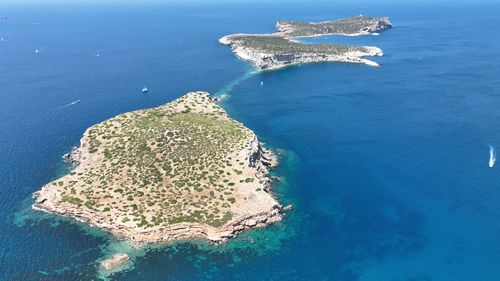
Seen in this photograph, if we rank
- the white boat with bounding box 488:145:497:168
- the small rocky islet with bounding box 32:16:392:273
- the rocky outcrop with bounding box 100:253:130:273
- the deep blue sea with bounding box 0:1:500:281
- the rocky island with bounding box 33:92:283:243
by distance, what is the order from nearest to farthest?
the rocky outcrop with bounding box 100:253:130:273, the deep blue sea with bounding box 0:1:500:281, the small rocky islet with bounding box 32:16:392:273, the rocky island with bounding box 33:92:283:243, the white boat with bounding box 488:145:497:168

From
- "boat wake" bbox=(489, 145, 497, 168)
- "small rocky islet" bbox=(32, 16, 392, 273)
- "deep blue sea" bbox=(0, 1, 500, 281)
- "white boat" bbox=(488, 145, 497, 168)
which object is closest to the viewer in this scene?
"deep blue sea" bbox=(0, 1, 500, 281)

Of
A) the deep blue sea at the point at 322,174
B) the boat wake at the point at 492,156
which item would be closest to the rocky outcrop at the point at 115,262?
the deep blue sea at the point at 322,174

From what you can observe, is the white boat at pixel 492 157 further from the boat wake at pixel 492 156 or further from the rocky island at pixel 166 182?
the rocky island at pixel 166 182

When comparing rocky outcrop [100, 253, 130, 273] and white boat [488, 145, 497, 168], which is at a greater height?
white boat [488, 145, 497, 168]

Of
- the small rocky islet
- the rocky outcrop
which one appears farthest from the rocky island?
the rocky outcrop

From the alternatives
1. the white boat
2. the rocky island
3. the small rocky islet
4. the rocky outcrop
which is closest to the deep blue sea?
the rocky outcrop

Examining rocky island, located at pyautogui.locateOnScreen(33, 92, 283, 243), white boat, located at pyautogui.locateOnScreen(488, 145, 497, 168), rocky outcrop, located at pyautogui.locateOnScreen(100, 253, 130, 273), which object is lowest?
rocky outcrop, located at pyautogui.locateOnScreen(100, 253, 130, 273)

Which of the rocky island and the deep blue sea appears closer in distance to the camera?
the deep blue sea

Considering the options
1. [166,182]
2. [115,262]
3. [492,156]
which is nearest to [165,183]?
[166,182]

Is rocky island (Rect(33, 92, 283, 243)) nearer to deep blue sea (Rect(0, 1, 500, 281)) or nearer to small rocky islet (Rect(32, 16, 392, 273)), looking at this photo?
small rocky islet (Rect(32, 16, 392, 273))
